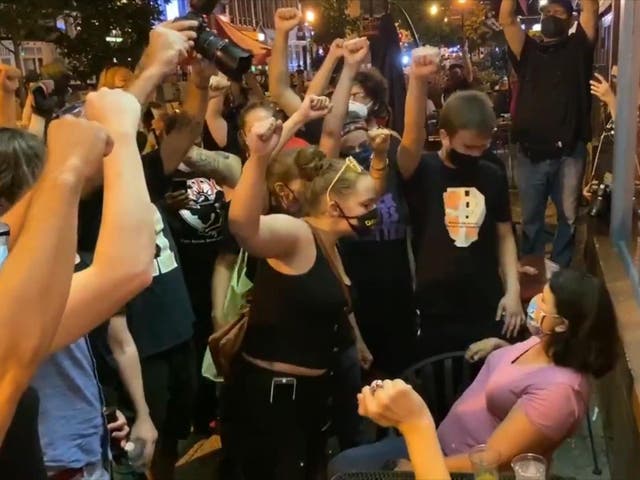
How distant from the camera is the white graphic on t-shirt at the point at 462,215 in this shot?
2955 millimetres

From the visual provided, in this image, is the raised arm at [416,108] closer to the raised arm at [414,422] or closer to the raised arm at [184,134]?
the raised arm at [184,134]

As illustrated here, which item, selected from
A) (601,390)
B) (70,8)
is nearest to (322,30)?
(70,8)

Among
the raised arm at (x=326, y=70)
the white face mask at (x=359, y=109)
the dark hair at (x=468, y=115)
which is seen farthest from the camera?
the white face mask at (x=359, y=109)

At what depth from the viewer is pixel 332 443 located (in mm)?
3623

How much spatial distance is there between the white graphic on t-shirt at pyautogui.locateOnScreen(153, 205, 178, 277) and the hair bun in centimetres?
55

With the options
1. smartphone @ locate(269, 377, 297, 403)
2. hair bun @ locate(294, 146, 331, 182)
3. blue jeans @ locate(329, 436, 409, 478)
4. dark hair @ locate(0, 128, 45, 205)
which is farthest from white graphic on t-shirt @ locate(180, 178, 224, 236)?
dark hair @ locate(0, 128, 45, 205)

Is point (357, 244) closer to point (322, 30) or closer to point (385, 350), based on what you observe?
point (385, 350)

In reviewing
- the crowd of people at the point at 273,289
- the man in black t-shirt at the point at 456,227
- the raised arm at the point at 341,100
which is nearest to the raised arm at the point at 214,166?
the crowd of people at the point at 273,289

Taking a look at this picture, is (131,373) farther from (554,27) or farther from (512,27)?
(554,27)

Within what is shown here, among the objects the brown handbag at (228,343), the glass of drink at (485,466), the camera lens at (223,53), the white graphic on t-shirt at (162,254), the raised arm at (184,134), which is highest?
the camera lens at (223,53)

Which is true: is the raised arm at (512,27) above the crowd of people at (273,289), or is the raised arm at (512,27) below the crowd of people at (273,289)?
above

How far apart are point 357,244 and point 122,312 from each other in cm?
111

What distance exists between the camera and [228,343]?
2.65 meters

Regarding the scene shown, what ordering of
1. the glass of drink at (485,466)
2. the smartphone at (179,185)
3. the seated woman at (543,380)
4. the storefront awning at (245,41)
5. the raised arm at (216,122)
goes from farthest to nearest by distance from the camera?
the storefront awning at (245,41)
the raised arm at (216,122)
the smartphone at (179,185)
the seated woman at (543,380)
the glass of drink at (485,466)
